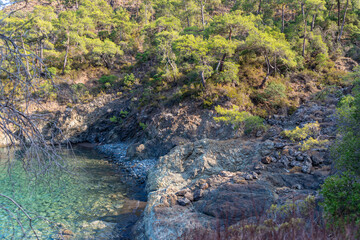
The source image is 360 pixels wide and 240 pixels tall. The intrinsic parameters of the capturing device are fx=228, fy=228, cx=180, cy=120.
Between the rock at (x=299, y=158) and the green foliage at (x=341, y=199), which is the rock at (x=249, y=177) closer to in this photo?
the rock at (x=299, y=158)

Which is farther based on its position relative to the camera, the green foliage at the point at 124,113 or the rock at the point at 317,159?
the green foliage at the point at 124,113

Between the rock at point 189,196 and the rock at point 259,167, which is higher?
the rock at point 259,167

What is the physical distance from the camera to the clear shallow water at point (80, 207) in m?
8.59

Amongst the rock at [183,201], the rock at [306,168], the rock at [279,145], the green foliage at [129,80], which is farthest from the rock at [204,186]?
the green foliage at [129,80]

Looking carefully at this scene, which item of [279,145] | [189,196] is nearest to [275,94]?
[279,145]

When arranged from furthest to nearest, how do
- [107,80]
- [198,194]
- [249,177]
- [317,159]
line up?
[107,80] < [317,159] < [249,177] < [198,194]

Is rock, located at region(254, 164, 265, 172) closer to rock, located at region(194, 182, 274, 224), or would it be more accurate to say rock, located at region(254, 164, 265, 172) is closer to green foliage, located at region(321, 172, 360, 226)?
rock, located at region(194, 182, 274, 224)

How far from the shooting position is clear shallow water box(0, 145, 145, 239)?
8.59m

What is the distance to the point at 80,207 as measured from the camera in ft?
35.3

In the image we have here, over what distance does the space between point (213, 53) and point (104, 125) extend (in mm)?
16251

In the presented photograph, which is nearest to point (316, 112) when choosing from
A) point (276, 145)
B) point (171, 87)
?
point (276, 145)

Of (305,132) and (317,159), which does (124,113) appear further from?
(317,159)

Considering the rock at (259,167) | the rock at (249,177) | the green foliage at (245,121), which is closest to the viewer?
the rock at (249,177)

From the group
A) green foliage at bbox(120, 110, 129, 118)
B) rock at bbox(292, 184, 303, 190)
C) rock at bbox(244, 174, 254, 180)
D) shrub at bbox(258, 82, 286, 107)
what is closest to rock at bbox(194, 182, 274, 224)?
rock at bbox(244, 174, 254, 180)
